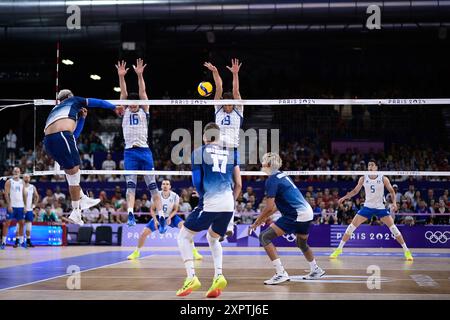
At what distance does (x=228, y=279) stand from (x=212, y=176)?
238 centimetres

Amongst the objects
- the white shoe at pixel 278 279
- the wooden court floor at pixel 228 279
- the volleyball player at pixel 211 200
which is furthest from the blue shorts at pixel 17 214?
the volleyball player at pixel 211 200

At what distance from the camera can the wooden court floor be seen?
24.1 feet

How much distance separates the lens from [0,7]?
19.4 metres

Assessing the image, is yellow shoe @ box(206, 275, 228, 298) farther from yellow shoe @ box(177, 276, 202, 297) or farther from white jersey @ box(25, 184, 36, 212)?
white jersey @ box(25, 184, 36, 212)

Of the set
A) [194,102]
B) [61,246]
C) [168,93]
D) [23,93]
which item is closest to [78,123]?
[194,102]

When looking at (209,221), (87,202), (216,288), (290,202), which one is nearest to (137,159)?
(87,202)

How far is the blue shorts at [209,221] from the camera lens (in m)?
7.33

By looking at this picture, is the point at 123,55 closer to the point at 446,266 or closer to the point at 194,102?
the point at 194,102

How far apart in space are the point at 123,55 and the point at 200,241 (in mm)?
7195

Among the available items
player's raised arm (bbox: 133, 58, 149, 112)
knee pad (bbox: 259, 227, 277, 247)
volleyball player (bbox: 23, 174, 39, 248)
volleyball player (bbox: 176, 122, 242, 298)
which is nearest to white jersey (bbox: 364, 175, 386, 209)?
knee pad (bbox: 259, 227, 277, 247)

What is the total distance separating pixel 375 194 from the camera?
1420 cm

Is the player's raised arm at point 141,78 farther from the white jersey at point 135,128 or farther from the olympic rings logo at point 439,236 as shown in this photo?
the olympic rings logo at point 439,236

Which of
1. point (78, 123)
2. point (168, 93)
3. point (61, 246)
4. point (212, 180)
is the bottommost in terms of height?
point (61, 246)
